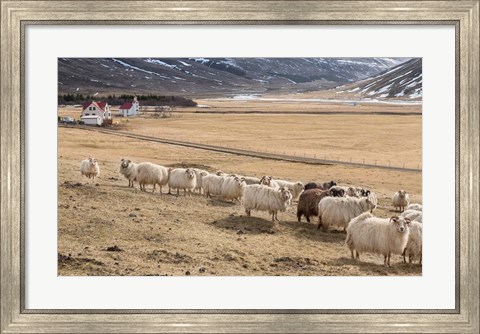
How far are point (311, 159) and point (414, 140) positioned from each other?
1295 millimetres

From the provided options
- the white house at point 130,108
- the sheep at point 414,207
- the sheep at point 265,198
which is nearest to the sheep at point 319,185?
the sheep at point 265,198

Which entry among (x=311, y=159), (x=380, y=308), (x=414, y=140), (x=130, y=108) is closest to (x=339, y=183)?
(x=311, y=159)

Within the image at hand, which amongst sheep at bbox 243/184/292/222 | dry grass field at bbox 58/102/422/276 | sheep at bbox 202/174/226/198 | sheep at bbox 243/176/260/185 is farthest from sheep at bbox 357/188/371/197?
sheep at bbox 202/174/226/198

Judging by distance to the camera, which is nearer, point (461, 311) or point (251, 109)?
point (461, 311)

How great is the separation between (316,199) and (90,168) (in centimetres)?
297

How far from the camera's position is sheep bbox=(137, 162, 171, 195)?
7664mm

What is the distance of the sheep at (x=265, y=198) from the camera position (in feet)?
26.7

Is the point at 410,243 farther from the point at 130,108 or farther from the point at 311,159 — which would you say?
the point at 130,108

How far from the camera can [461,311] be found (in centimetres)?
694

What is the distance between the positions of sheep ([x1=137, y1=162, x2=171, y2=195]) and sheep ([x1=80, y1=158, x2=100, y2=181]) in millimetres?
543

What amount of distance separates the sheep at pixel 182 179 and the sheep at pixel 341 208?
1683 mm

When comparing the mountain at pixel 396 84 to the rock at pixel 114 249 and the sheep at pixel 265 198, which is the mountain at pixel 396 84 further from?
the rock at pixel 114 249

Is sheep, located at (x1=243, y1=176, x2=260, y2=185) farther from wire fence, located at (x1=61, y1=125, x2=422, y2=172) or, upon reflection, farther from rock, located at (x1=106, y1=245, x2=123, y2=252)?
rock, located at (x1=106, y1=245, x2=123, y2=252)

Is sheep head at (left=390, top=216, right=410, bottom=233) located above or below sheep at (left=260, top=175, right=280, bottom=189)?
below
